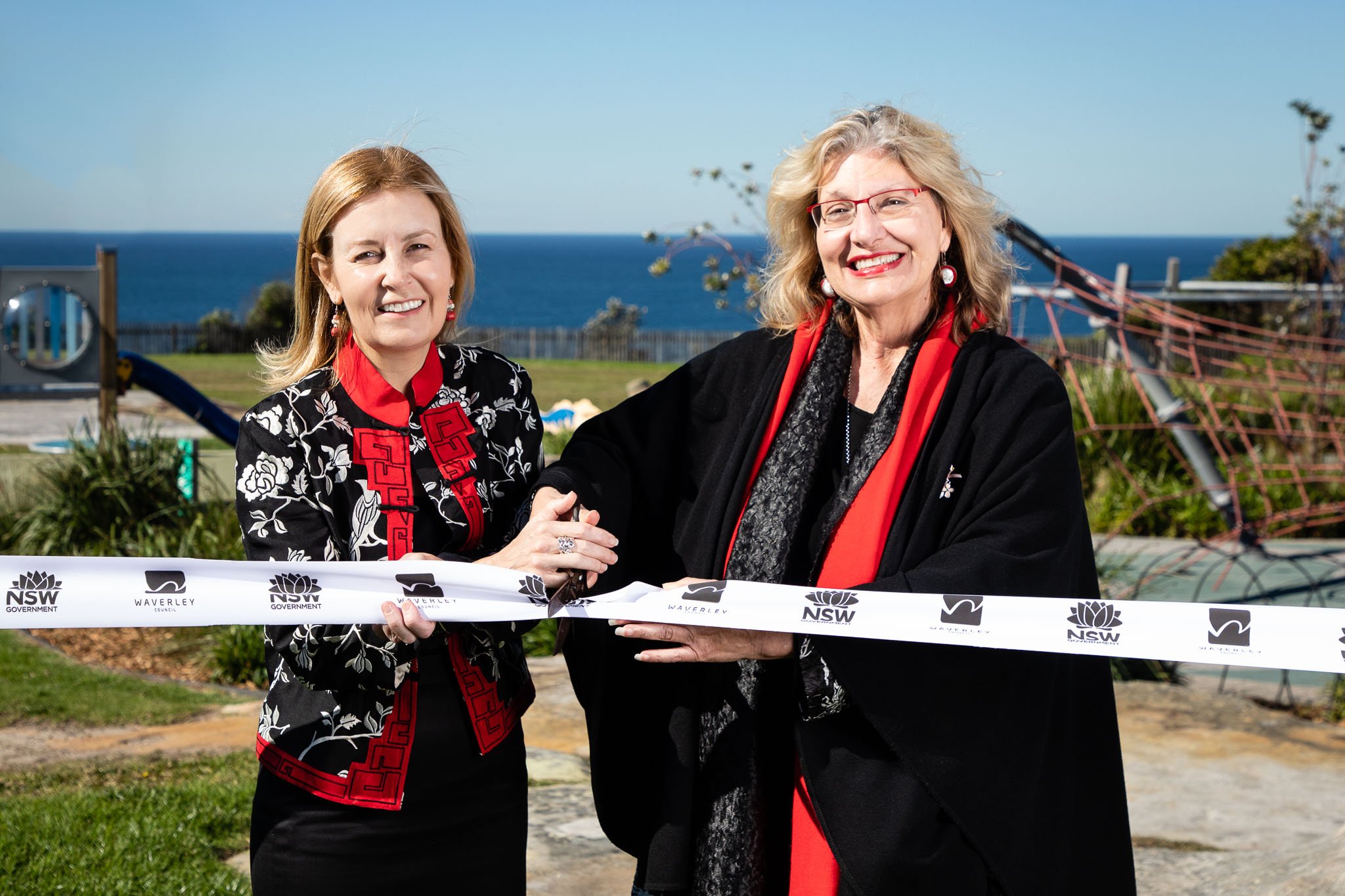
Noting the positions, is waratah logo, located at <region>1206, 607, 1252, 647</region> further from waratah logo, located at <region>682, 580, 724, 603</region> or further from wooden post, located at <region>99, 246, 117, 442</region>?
wooden post, located at <region>99, 246, 117, 442</region>

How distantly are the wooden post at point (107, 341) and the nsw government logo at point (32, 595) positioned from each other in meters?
7.75

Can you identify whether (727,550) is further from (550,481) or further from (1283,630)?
(1283,630)

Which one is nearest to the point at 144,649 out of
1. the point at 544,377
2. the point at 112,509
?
the point at 112,509

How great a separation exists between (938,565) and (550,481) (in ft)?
2.89

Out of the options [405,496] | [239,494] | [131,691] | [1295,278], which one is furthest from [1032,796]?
[1295,278]

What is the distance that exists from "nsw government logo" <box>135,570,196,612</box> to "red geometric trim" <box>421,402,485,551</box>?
0.65 metres

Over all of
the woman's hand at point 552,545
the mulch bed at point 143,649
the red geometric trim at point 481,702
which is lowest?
the mulch bed at point 143,649

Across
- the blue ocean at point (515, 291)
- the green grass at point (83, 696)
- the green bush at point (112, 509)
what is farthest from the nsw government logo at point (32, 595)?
the blue ocean at point (515, 291)

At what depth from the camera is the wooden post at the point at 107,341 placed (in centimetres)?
1015

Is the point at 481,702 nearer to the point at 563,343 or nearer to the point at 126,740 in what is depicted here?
the point at 126,740

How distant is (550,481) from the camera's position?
291 cm

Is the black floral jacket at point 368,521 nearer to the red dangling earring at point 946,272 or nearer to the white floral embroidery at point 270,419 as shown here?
the white floral embroidery at point 270,419

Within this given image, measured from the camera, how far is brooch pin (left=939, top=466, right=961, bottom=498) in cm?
282

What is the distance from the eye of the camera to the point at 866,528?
2848 mm
